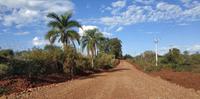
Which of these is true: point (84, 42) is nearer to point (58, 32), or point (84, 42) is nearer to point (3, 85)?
point (58, 32)

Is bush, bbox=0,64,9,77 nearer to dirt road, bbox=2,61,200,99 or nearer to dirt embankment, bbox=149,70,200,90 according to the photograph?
dirt road, bbox=2,61,200,99

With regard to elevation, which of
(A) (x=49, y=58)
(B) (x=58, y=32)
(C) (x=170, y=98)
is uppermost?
(B) (x=58, y=32)

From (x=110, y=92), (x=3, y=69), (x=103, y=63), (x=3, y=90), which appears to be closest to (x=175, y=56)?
(x=103, y=63)

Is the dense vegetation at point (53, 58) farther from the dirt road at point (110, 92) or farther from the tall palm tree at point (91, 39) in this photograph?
the tall palm tree at point (91, 39)

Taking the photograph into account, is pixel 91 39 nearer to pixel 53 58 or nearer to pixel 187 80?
pixel 53 58

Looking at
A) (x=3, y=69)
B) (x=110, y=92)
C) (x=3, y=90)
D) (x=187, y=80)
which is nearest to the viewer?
(x=110, y=92)

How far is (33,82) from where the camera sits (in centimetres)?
2467

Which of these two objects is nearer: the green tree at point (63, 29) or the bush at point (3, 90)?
the bush at point (3, 90)

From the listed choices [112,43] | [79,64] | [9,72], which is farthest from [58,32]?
[112,43]

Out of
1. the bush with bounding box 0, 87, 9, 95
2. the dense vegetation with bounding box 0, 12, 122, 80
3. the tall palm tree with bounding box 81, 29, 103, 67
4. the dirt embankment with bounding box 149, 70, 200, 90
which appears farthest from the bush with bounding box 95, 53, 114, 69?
the bush with bounding box 0, 87, 9, 95

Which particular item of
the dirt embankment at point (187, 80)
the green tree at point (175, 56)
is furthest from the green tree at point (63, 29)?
the green tree at point (175, 56)

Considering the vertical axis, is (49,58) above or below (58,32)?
below

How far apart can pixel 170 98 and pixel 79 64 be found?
26680mm

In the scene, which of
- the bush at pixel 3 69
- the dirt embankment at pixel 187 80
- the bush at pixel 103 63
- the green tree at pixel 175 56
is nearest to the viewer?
the bush at pixel 3 69
